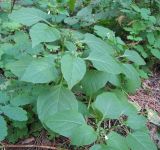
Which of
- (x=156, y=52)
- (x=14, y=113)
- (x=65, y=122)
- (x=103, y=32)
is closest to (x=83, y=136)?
(x=65, y=122)

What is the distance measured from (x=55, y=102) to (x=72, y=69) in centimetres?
21

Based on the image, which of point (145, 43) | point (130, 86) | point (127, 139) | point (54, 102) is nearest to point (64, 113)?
point (54, 102)

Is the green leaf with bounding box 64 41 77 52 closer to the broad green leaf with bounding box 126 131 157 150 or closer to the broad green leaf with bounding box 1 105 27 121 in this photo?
the broad green leaf with bounding box 1 105 27 121

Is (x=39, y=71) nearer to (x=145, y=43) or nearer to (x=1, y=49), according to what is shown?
(x=1, y=49)

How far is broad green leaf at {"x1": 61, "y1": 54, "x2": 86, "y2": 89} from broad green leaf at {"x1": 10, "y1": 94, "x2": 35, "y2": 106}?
340 mm

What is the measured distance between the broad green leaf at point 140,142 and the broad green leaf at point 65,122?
0.27 metres

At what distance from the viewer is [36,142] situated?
2.03 m

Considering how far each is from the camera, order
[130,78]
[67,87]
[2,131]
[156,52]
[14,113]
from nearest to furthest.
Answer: [2,131] → [14,113] → [67,87] → [130,78] → [156,52]

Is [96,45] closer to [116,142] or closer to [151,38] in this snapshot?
[116,142]

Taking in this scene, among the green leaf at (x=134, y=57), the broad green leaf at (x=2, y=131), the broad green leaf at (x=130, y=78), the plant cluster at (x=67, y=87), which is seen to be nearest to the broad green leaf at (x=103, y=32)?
the plant cluster at (x=67, y=87)

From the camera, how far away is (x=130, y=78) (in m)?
2.10

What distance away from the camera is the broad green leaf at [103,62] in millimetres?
1813

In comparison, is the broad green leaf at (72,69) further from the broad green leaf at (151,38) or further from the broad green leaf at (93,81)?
the broad green leaf at (151,38)

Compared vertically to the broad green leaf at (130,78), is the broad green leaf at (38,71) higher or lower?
higher
